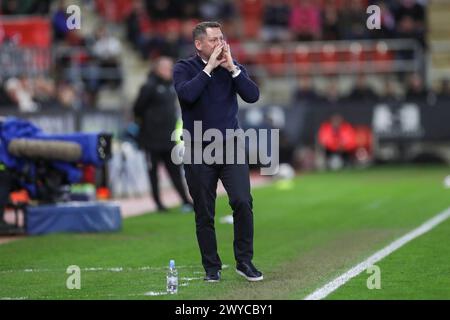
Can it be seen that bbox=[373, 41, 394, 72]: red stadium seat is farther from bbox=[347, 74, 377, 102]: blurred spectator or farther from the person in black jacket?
the person in black jacket

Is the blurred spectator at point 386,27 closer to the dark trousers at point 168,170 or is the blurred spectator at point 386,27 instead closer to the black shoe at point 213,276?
the dark trousers at point 168,170

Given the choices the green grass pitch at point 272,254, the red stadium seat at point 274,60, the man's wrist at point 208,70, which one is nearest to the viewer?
the green grass pitch at point 272,254

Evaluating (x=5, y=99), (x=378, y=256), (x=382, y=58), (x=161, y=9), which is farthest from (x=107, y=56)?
(x=378, y=256)

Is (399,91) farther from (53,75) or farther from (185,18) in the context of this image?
(53,75)

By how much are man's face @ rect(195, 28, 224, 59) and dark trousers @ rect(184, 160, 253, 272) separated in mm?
930

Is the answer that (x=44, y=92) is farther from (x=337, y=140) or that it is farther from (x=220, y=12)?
(x=220, y=12)

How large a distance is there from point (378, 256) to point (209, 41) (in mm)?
2993

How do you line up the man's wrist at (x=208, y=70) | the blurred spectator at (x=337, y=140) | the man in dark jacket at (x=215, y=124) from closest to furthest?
1. the man's wrist at (x=208, y=70)
2. the man in dark jacket at (x=215, y=124)
3. the blurred spectator at (x=337, y=140)

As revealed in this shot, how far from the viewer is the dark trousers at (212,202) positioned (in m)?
9.95

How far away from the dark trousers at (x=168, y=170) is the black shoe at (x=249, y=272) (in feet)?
25.1

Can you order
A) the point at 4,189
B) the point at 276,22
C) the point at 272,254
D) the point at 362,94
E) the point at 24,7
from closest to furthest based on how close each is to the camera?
the point at 272,254
the point at 4,189
the point at 362,94
the point at 24,7
the point at 276,22

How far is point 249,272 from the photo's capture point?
391 inches

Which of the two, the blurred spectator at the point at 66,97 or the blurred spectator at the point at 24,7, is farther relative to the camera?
the blurred spectator at the point at 24,7

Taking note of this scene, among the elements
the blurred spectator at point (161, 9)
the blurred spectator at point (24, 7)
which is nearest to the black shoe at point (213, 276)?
the blurred spectator at point (24, 7)
